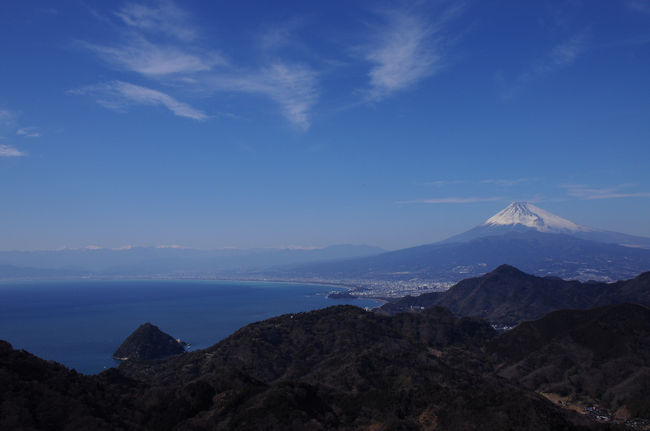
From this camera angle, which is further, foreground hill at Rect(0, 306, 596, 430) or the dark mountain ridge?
the dark mountain ridge

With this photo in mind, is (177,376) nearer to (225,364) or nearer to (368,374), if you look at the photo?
(225,364)

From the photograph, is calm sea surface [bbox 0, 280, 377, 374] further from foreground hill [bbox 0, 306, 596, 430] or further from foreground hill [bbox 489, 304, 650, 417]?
foreground hill [bbox 489, 304, 650, 417]

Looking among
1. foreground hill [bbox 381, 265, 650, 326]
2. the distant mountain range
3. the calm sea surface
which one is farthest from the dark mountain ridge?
foreground hill [bbox 381, 265, 650, 326]

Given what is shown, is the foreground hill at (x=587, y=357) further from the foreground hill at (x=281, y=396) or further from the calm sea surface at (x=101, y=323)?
the calm sea surface at (x=101, y=323)

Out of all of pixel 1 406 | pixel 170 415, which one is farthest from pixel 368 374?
pixel 1 406

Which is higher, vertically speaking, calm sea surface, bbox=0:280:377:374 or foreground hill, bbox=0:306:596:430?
foreground hill, bbox=0:306:596:430
